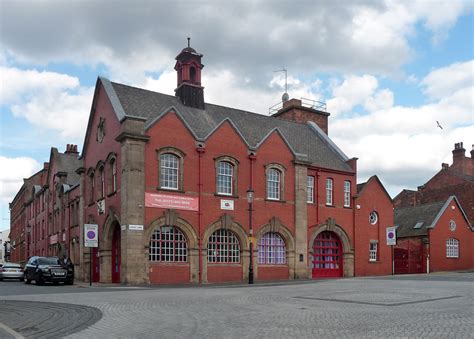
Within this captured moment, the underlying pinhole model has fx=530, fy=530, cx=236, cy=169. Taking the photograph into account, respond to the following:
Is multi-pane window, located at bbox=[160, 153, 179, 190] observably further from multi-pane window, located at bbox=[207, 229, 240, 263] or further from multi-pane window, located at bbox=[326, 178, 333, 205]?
multi-pane window, located at bbox=[326, 178, 333, 205]

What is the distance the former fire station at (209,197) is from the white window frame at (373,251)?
9cm

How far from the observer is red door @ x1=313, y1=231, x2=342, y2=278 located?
122 ft

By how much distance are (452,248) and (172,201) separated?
2848 centimetres

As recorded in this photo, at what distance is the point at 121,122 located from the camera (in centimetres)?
2955

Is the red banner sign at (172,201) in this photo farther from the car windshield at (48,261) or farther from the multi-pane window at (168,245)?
the car windshield at (48,261)

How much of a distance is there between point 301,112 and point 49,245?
26.8m

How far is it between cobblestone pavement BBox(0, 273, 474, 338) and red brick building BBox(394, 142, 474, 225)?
38.4 meters

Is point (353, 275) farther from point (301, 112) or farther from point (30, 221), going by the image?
point (30, 221)

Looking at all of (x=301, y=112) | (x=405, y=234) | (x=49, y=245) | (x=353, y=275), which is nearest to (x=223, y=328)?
(x=353, y=275)

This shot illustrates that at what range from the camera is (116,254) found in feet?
104

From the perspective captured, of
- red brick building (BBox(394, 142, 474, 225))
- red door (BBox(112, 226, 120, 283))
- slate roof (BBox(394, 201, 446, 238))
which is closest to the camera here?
red door (BBox(112, 226, 120, 283))

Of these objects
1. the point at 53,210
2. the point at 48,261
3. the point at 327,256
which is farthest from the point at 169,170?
the point at 53,210

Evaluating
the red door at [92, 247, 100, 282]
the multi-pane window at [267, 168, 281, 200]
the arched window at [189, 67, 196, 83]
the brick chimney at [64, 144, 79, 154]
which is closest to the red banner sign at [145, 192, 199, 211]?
the multi-pane window at [267, 168, 281, 200]

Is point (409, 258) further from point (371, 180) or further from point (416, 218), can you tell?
point (371, 180)
